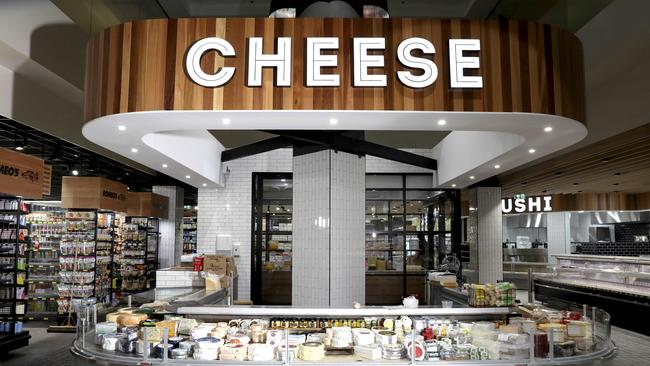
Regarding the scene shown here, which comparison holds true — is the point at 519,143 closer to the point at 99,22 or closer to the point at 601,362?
the point at 601,362

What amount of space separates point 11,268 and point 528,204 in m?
17.0

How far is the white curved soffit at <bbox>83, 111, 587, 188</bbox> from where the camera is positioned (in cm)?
494

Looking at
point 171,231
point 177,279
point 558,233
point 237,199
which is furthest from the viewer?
point 558,233

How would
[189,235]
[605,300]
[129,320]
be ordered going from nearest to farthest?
[129,320], [605,300], [189,235]

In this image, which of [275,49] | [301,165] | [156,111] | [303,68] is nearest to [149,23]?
[156,111]

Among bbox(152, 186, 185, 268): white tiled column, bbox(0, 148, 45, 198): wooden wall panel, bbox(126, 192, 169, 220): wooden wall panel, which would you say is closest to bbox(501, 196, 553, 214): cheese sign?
bbox(152, 186, 185, 268): white tiled column

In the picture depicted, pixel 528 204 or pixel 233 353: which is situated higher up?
pixel 528 204

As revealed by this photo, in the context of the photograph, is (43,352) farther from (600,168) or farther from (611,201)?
(611,201)

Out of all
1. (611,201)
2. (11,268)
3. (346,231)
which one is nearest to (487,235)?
(346,231)

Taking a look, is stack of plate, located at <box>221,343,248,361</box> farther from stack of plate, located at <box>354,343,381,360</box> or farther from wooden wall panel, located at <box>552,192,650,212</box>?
wooden wall panel, located at <box>552,192,650,212</box>

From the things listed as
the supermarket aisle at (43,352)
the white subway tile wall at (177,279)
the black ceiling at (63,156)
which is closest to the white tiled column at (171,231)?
the black ceiling at (63,156)

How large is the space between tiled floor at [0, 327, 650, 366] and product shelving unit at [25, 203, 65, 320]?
1.11 meters

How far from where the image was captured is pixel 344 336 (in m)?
4.82

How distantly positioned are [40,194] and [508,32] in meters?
7.22
